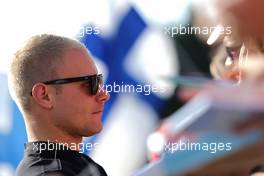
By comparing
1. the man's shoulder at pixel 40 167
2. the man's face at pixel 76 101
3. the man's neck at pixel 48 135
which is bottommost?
the man's shoulder at pixel 40 167

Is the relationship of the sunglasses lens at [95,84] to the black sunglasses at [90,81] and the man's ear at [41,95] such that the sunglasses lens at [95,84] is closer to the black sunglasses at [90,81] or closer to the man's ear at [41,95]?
the black sunglasses at [90,81]

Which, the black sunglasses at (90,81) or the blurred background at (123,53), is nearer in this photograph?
the black sunglasses at (90,81)

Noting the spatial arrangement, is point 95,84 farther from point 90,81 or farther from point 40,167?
point 40,167

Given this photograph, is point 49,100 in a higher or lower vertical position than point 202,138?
higher

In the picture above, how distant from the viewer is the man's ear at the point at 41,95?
135cm

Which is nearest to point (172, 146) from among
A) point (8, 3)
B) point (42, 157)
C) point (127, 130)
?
point (42, 157)

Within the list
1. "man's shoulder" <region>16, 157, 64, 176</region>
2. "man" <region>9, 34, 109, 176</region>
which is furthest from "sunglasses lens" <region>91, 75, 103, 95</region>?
"man's shoulder" <region>16, 157, 64, 176</region>

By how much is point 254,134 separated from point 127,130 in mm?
1994

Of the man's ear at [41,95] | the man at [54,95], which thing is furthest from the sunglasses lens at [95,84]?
the man's ear at [41,95]

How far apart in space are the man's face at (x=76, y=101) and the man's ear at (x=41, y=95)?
2 centimetres

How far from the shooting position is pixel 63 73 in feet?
4.47

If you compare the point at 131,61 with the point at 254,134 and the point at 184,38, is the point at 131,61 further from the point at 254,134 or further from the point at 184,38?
the point at 254,134

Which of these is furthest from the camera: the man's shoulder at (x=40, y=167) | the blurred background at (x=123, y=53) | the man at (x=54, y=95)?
the blurred background at (x=123, y=53)

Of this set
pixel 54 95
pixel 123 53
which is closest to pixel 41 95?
pixel 54 95
